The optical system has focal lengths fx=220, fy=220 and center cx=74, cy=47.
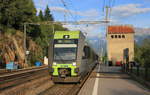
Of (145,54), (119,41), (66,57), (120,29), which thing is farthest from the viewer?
(120,29)

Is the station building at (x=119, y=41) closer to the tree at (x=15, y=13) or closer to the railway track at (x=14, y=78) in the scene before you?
the tree at (x=15, y=13)

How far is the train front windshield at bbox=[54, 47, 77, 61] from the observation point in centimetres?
1352

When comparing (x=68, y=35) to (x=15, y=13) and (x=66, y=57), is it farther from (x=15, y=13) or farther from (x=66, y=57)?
(x=15, y=13)

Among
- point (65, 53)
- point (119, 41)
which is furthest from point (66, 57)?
point (119, 41)

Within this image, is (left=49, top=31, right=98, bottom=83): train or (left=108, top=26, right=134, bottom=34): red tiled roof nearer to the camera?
(left=49, top=31, right=98, bottom=83): train

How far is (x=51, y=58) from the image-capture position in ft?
44.6

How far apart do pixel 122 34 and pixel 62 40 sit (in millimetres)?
66041

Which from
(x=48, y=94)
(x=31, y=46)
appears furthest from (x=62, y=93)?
(x=31, y=46)

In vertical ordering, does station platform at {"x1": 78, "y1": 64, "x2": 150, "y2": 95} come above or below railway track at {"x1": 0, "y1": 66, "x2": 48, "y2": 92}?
above

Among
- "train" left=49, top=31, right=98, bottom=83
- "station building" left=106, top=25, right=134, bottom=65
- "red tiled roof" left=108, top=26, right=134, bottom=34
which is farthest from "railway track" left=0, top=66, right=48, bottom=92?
"red tiled roof" left=108, top=26, right=134, bottom=34

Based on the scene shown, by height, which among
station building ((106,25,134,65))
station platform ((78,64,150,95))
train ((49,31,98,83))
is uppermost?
station building ((106,25,134,65))

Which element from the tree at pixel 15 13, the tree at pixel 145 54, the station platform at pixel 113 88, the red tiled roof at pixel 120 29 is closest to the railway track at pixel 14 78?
the station platform at pixel 113 88

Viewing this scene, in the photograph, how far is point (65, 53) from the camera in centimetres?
1367

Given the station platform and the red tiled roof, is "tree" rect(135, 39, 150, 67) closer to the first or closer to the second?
the station platform
